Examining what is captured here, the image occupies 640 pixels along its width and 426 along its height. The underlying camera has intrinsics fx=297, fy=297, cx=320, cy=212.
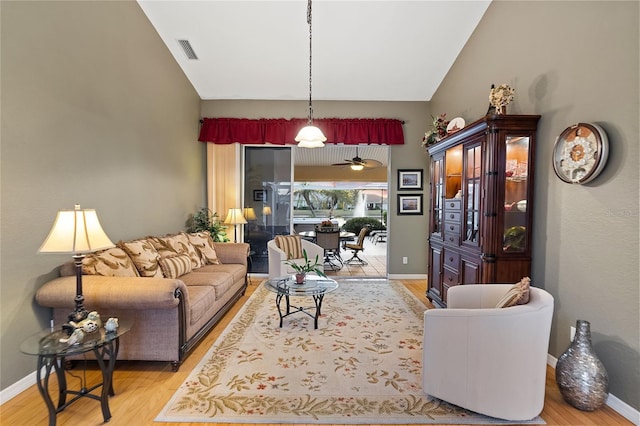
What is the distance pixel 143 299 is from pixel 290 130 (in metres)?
3.80

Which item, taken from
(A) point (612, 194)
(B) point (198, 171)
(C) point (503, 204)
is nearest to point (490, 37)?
(C) point (503, 204)

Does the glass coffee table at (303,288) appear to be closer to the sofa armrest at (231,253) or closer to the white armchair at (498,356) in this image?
the sofa armrest at (231,253)

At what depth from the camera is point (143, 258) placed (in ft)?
9.95

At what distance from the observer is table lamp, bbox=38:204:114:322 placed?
77.0 inches

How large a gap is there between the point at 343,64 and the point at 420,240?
3298 mm

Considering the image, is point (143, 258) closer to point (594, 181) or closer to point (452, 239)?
point (452, 239)

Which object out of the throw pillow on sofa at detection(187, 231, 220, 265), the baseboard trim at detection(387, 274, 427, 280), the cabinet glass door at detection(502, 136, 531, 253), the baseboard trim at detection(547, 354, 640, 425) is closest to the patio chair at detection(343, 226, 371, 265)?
the baseboard trim at detection(387, 274, 427, 280)

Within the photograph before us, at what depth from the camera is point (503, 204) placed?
2822mm

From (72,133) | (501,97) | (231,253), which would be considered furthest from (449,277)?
(72,133)

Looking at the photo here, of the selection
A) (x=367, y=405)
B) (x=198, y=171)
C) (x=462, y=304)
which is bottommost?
(x=367, y=405)

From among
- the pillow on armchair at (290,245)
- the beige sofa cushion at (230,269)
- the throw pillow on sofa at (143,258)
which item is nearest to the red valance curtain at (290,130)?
the pillow on armchair at (290,245)

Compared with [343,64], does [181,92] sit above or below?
below

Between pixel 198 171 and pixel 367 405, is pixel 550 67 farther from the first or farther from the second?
pixel 198 171

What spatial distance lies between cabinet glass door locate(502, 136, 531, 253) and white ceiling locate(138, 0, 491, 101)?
1959 mm
